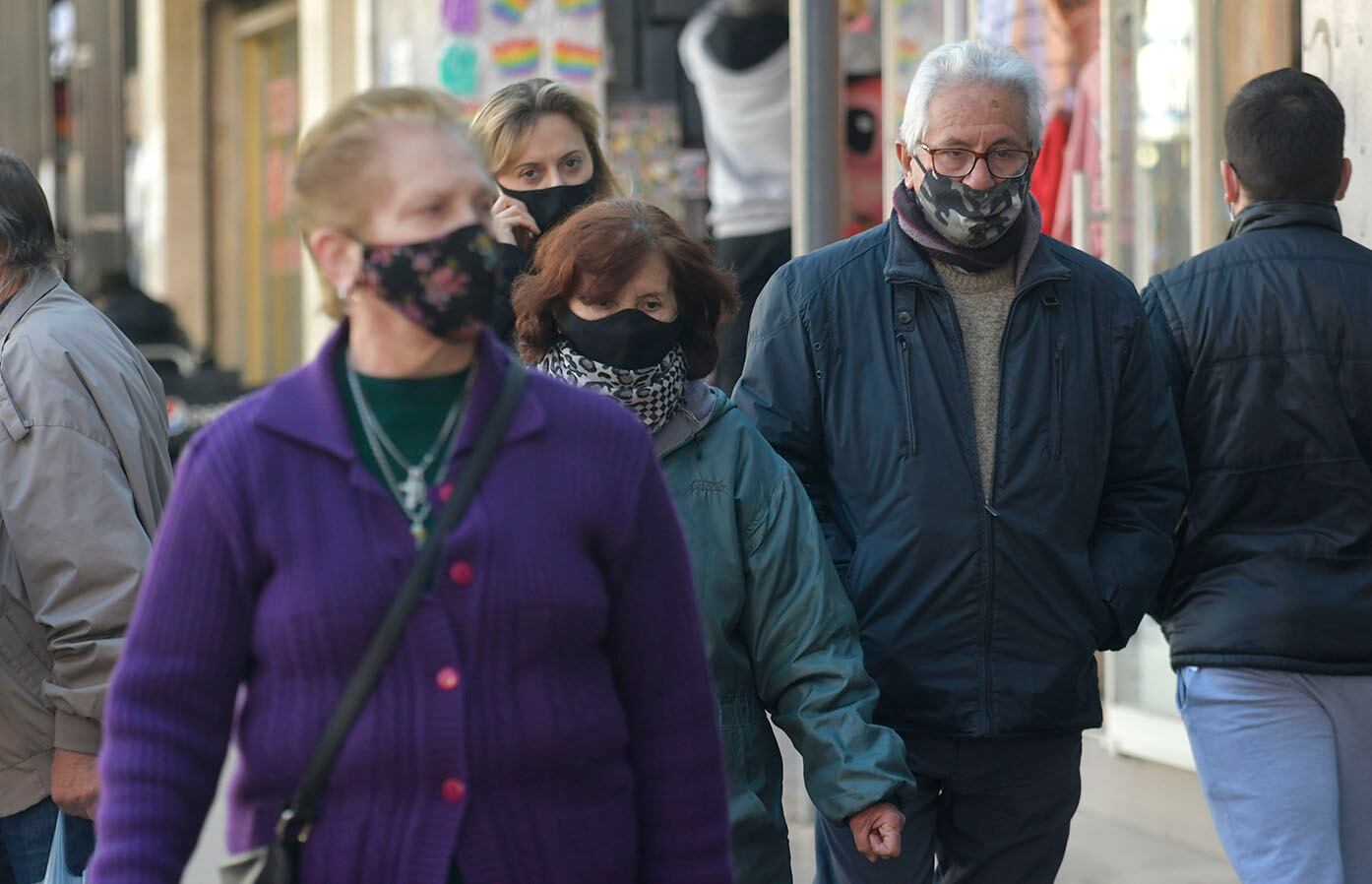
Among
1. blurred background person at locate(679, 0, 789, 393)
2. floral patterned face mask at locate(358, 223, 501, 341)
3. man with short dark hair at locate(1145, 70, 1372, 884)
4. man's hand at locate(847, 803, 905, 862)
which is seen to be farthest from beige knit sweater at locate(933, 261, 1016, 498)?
blurred background person at locate(679, 0, 789, 393)

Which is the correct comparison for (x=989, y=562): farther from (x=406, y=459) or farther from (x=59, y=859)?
(x=59, y=859)

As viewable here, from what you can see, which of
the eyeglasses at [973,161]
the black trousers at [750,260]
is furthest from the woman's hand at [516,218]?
the black trousers at [750,260]

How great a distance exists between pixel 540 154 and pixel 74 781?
4.97 ft

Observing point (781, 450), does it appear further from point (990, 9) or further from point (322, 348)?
point (990, 9)

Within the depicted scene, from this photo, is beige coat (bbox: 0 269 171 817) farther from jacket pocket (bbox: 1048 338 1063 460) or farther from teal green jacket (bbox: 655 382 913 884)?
jacket pocket (bbox: 1048 338 1063 460)

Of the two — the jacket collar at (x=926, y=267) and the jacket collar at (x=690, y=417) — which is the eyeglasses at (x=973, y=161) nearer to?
the jacket collar at (x=926, y=267)

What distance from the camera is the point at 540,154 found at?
452 cm

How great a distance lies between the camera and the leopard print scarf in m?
3.63

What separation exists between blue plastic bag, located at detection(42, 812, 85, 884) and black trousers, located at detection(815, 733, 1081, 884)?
142cm

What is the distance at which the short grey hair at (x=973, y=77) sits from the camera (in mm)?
4035

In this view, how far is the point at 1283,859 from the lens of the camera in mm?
4195

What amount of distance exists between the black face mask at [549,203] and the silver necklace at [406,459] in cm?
187

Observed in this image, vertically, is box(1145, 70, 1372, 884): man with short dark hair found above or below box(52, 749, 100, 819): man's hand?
above

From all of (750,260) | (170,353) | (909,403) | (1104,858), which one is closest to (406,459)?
(909,403)
